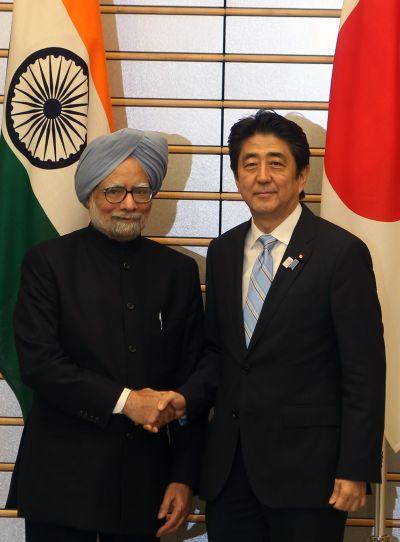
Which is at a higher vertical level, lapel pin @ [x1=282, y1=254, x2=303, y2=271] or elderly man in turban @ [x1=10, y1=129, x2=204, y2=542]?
lapel pin @ [x1=282, y1=254, x2=303, y2=271]

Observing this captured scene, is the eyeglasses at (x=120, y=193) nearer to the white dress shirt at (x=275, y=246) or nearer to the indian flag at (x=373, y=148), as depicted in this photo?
the white dress shirt at (x=275, y=246)

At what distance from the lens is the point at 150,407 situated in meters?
2.53

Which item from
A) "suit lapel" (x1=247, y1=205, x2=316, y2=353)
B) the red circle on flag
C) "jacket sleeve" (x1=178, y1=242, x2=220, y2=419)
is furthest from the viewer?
the red circle on flag

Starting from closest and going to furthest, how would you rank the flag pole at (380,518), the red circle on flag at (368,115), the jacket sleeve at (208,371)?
the jacket sleeve at (208,371) → the red circle on flag at (368,115) → the flag pole at (380,518)

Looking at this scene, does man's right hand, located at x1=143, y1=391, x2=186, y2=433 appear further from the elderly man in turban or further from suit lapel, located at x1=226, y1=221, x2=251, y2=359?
suit lapel, located at x1=226, y1=221, x2=251, y2=359

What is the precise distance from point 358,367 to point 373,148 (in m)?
0.94

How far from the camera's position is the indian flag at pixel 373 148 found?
2980 mm

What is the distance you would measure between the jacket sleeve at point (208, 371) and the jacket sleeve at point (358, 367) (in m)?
0.45

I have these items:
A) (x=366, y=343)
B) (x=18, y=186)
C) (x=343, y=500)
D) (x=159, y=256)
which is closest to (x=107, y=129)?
(x=18, y=186)

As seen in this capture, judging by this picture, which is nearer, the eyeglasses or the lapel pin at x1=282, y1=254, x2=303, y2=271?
the lapel pin at x1=282, y1=254, x2=303, y2=271

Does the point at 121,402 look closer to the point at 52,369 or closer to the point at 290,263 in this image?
the point at 52,369

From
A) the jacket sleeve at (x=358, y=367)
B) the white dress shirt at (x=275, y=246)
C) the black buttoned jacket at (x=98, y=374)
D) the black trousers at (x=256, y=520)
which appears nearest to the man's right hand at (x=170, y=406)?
the black buttoned jacket at (x=98, y=374)

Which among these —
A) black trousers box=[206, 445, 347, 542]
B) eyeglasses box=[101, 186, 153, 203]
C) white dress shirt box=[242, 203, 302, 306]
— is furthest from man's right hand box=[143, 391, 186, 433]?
eyeglasses box=[101, 186, 153, 203]

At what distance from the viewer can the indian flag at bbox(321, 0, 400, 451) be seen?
298cm
